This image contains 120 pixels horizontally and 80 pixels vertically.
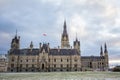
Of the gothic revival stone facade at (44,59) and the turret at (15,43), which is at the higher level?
the turret at (15,43)

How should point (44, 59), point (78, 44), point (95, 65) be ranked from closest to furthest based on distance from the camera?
point (44, 59) → point (78, 44) → point (95, 65)

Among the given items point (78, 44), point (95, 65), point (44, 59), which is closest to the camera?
point (44, 59)

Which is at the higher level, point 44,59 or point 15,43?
point 15,43

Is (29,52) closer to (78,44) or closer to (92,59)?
(78,44)

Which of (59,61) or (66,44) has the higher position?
(66,44)

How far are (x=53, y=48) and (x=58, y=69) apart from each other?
43.8 ft

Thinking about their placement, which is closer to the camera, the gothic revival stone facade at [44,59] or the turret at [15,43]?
the gothic revival stone facade at [44,59]

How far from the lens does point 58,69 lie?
131000mm

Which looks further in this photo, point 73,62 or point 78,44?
point 78,44

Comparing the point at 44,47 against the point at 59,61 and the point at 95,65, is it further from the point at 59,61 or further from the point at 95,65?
the point at 95,65

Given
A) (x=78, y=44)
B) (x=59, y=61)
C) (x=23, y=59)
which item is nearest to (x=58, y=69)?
(x=59, y=61)

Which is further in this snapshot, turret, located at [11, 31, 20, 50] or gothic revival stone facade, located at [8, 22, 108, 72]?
turret, located at [11, 31, 20, 50]

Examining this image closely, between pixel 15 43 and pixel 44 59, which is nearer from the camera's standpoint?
pixel 44 59

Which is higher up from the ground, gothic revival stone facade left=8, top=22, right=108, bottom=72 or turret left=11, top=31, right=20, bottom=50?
turret left=11, top=31, right=20, bottom=50
